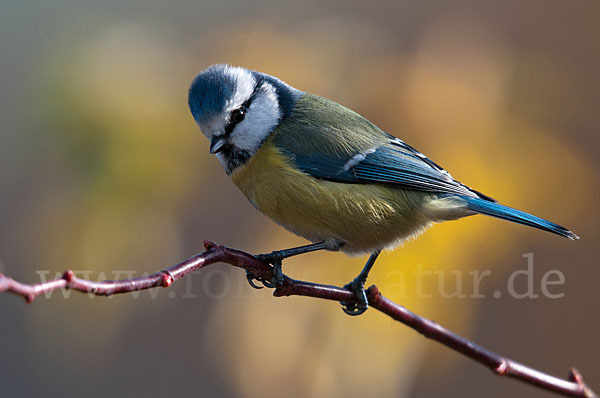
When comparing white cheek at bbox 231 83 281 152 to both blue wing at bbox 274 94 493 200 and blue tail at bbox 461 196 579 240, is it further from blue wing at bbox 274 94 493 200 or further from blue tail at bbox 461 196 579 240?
blue tail at bbox 461 196 579 240

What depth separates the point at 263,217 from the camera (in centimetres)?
197

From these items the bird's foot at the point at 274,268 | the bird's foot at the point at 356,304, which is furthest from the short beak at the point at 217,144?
the bird's foot at the point at 356,304

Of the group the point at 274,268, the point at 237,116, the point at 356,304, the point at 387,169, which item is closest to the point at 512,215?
the point at 387,169

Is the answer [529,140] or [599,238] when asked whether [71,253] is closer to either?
[529,140]

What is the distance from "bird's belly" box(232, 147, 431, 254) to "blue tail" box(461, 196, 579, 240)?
0.15 m

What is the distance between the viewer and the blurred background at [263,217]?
1.74 m

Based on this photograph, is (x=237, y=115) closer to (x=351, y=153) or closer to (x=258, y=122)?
(x=258, y=122)

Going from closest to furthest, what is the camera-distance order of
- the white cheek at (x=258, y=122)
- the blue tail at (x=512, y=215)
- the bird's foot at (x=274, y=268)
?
the bird's foot at (x=274, y=268), the blue tail at (x=512, y=215), the white cheek at (x=258, y=122)

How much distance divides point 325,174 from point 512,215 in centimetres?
48

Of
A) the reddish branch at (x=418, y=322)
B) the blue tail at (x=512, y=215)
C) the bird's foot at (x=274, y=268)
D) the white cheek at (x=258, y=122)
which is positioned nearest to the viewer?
the reddish branch at (x=418, y=322)

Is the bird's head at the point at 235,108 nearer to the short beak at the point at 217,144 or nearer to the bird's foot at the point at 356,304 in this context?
the short beak at the point at 217,144

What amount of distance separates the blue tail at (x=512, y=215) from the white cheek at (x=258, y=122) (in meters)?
Answer: 0.56

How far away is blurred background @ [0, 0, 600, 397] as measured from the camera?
1.74m

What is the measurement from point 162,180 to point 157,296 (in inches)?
17.5
